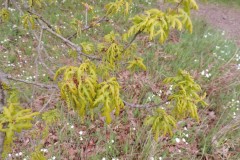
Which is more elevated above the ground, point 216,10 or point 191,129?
point 216,10

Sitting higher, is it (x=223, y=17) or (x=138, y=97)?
(x=223, y=17)

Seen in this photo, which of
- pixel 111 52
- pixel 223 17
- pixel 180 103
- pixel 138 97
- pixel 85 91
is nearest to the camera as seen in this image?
pixel 85 91

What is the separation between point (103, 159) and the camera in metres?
3.41

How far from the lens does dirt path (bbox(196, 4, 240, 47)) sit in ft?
27.8

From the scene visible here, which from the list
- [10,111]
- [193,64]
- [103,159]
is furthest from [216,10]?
[10,111]

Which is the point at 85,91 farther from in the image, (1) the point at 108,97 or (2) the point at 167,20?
(2) the point at 167,20

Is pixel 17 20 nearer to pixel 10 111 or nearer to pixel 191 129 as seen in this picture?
pixel 191 129

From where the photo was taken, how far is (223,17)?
926 centimetres

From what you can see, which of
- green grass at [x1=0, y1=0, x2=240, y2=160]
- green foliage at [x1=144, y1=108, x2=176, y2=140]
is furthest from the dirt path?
green foliage at [x1=144, y1=108, x2=176, y2=140]

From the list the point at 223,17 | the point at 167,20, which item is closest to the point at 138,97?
the point at 167,20

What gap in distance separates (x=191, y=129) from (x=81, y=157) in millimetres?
1698

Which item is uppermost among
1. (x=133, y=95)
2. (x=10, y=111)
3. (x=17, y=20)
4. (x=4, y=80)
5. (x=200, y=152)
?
(x=10, y=111)

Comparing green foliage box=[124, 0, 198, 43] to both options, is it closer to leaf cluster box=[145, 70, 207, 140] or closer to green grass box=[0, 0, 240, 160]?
leaf cluster box=[145, 70, 207, 140]

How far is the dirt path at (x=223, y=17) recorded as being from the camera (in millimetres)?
8469
